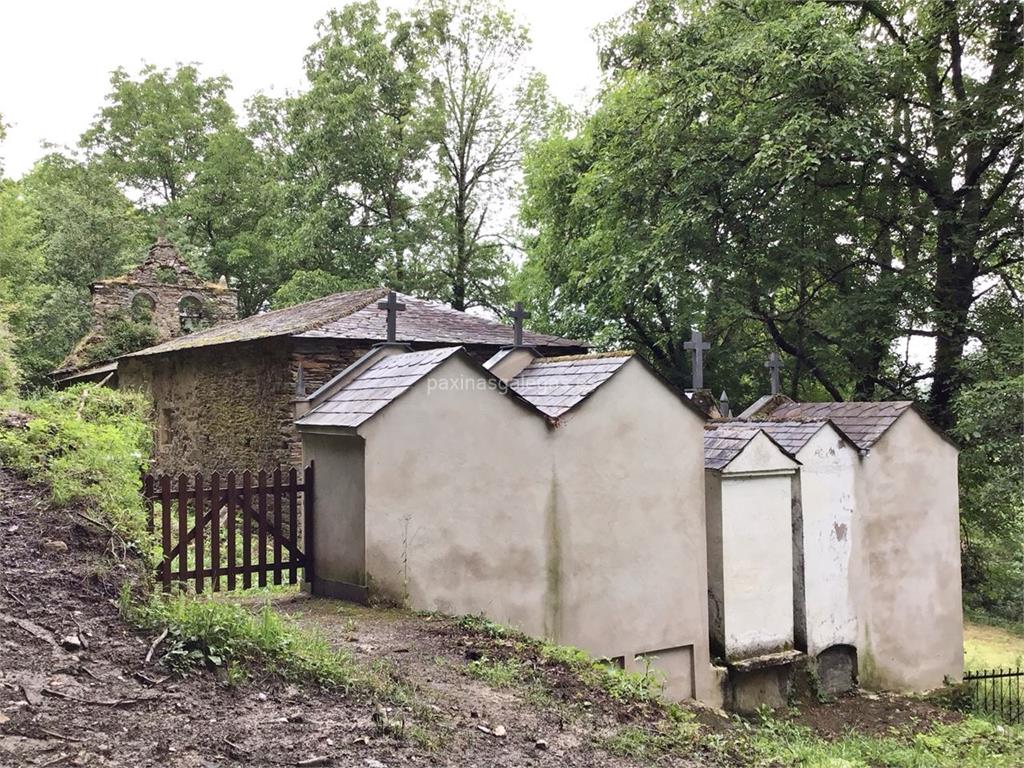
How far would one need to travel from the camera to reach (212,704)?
14.2 ft

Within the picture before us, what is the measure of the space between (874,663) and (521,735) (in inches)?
315

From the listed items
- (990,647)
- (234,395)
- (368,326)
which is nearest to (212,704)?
(368,326)

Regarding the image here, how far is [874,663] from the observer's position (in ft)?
35.5

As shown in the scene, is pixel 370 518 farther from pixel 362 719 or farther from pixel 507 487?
pixel 362 719

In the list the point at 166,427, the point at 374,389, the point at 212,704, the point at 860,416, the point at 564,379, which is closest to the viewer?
the point at 212,704

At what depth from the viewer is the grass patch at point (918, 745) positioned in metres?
7.66

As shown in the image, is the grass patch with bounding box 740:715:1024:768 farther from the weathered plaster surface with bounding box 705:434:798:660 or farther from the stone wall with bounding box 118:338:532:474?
the stone wall with bounding box 118:338:532:474

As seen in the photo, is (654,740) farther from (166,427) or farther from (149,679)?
(166,427)

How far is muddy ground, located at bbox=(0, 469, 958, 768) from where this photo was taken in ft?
12.6

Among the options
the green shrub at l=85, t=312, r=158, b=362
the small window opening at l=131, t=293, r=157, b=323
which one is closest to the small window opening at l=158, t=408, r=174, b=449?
the green shrub at l=85, t=312, r=158, b=362

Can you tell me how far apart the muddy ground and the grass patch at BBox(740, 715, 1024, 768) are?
280 centimetres

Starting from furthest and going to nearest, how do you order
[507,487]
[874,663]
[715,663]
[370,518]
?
[874,663], [715,663], [507,487], [370,518]

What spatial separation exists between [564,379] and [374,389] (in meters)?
2.35

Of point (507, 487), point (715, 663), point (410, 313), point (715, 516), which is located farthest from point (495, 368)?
point (410, 313)
